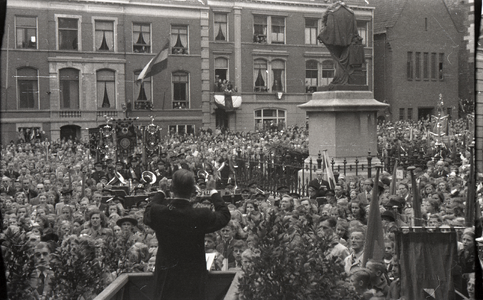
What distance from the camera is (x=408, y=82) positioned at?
108 ft

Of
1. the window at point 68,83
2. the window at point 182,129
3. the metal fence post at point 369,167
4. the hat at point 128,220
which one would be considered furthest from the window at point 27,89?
the window at point 182,129

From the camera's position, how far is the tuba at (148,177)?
18.7 m

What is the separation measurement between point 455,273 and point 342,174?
11.4 m

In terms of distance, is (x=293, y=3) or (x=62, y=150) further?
(x=293, y=3)

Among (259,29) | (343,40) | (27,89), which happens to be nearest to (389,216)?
(343,40)

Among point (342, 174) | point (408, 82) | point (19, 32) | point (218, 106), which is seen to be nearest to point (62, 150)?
point (19, 32)

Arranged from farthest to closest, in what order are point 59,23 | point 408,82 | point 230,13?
point 230,13
point 408,82
point 59,23

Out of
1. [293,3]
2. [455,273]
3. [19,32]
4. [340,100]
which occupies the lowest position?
[455,273]

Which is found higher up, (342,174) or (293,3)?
(293,3)

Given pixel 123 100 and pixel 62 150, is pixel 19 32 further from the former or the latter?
pixel 123 100

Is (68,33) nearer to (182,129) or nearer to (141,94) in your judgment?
(141,94)

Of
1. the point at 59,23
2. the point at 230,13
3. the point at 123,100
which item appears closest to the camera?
the point at 59,23

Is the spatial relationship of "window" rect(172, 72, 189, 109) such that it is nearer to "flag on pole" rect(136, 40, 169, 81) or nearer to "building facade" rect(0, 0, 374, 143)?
"building facade" rect(0, 0, 374, 143)

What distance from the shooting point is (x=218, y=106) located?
125 feet
